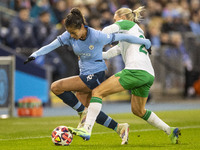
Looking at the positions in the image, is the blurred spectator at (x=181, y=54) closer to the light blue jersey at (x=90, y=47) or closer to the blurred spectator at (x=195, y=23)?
the blurred spectator at (x=195, y=23)

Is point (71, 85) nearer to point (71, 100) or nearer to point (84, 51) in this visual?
point (71, 100)

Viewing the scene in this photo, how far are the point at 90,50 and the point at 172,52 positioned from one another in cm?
1176

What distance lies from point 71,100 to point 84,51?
85cm

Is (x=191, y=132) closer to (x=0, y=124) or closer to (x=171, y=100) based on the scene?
(x=0, y=124)

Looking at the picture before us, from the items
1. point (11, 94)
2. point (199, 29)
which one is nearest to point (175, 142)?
point (11, 94)

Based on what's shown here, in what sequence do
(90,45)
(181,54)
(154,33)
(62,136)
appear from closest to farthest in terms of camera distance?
1. (62,136)
2. (90,45)
3. (154,33)
4. (181,54)

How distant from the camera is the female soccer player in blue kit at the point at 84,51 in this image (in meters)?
7.14

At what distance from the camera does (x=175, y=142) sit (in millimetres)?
7375

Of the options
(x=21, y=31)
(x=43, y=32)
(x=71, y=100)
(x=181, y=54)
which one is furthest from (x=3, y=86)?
(x=181, y=54)

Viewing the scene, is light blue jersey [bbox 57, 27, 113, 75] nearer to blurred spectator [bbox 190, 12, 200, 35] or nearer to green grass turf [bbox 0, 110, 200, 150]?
green grass turf [bbox 0, 110, 200, 150]

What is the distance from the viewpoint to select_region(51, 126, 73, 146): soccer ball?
22.8 feet

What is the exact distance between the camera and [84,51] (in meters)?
7.45

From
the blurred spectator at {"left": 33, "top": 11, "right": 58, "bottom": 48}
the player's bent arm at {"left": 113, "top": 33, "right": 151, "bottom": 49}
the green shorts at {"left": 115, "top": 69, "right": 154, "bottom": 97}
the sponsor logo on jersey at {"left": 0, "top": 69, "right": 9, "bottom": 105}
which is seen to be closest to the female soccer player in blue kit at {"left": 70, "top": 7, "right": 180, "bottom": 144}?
the green shorts at {"left": 115, "top": 69, "right": 154, "bottom": 97}

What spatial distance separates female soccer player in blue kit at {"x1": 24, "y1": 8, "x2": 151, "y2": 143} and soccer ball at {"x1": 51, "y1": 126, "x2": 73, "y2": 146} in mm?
778
